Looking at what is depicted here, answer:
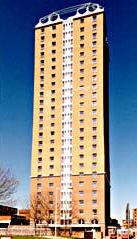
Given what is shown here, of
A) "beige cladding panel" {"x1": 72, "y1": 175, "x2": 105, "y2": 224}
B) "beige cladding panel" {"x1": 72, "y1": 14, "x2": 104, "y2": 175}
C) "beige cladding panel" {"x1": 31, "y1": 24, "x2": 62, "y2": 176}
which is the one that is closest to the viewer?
"beige cladding panel" {"x1": 72, "y1": 175, "x2": 105, "y2": 224}

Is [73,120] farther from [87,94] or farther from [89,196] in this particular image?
[89,196]

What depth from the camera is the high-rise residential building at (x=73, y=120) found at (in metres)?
86.6

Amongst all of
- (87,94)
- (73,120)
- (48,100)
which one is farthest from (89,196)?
(48,100)

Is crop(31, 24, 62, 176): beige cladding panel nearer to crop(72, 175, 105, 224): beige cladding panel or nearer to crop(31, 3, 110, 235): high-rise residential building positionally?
crop(31, 3, 110, 235): high-rise residential building

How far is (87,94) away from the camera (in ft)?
301

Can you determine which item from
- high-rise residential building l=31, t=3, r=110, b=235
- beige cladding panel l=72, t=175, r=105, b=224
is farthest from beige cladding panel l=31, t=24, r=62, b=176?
beige cladding panel l=72, t=175, r=105, b=224

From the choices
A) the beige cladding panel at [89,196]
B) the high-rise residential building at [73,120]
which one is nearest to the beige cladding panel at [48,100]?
the high-rise residential building at [73,120]

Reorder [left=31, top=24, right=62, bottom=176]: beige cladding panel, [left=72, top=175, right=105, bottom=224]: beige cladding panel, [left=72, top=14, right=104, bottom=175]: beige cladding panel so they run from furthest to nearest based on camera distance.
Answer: [left=31, top=24, right=62, bottom=176]: beige cladding panel < [left=72, top=14, right=104, bottom=175]: beige cladding panel < [left=72, top=175, right=105, bottom=224]: beige cladding panel

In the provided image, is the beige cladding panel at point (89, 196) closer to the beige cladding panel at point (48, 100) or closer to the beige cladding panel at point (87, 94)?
the beige cladding panel at point (87, 94)

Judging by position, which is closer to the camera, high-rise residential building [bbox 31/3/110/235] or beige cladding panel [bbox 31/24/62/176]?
high-rise residential building [bbox 31/3/110/235]

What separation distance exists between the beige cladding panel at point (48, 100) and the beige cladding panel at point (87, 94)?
3.86m

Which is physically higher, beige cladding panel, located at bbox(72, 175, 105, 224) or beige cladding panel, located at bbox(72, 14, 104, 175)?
beige cladding panel, located at bbox(72, 14, 104, 175)

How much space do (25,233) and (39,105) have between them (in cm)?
4101

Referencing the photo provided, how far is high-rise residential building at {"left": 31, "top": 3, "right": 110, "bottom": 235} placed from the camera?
8662 centimetres
